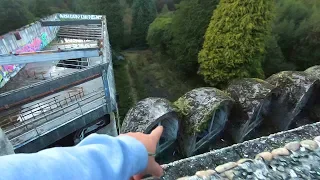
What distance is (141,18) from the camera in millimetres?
20016

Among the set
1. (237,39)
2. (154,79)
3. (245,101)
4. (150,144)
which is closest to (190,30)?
(237,39)

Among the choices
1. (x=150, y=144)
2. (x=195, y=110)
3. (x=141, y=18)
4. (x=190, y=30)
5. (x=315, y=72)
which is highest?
(x=141, y=18)

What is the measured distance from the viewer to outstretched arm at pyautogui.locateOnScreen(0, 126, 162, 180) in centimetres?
65

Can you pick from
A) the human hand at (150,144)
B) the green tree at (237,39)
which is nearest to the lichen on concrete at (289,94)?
the green tree at (237,39)

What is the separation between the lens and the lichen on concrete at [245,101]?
593cm

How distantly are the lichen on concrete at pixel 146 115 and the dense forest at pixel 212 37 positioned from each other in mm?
5622

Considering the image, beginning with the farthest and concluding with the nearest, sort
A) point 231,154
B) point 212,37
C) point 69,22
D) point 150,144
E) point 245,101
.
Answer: point 69,22 < point 212,37 < point 245,101 < point 231,154 < point 150,144

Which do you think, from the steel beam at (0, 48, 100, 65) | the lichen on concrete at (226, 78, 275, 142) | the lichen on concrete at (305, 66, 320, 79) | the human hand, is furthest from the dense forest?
the human hand

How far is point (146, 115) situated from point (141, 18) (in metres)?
16.8

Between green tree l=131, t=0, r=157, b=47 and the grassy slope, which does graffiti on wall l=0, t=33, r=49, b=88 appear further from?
green tree l=131, t=0, r=157, b=47

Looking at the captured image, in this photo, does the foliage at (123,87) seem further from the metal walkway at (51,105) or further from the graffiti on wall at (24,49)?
the graffiti on wall at (24,49)

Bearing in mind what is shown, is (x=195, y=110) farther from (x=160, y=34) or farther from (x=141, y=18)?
(x=141, y=18)

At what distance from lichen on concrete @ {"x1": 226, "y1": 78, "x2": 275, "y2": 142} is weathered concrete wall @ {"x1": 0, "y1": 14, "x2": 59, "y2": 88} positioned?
6562 millimetres

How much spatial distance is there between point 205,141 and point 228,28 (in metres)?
5.19
